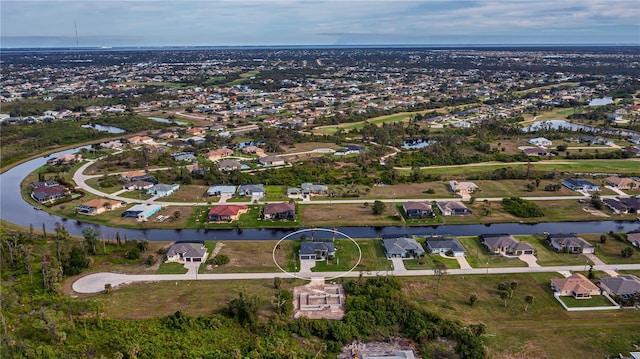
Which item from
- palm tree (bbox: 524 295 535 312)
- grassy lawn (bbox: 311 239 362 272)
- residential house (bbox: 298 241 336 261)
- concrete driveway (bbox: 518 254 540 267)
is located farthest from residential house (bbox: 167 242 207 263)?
concrete driveway (bbox: 518 254 540 267)

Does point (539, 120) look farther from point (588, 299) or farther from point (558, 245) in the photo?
point (588, 299)

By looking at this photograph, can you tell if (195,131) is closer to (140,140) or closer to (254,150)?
(140,140)

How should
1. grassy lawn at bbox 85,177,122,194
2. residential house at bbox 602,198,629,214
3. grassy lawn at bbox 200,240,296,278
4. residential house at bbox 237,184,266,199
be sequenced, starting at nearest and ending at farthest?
grassy lawn at bbox 200,240,296,278 < residential house at bbox 602,198,629,214 < residential house at bbox 237,184,266,199 < grassy lawn at bbox 85,177,122,194

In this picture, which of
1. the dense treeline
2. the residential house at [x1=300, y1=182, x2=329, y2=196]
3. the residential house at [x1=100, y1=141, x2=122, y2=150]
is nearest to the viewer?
the dense treeline

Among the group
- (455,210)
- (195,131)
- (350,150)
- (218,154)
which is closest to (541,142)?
(350,150)

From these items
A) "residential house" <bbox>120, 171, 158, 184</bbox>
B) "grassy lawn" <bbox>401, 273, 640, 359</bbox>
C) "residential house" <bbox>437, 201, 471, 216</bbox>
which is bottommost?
"grassy lawn" <bbox>401, 273, 640, 359</bbox>

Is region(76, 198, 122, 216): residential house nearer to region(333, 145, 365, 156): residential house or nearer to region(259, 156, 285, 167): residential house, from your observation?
region(259, 156, 285, 167): residential house
